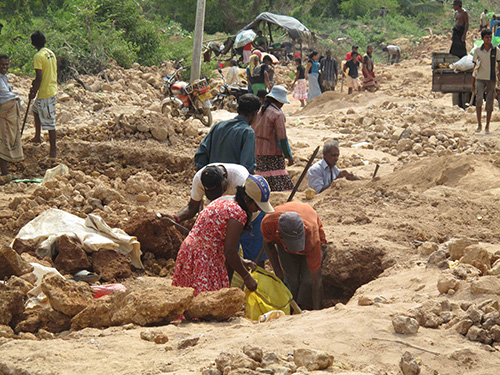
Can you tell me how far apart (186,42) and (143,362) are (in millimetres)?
20299

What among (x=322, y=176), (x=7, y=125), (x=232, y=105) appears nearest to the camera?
(x=322, y=176)

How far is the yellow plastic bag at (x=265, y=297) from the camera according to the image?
14.5 ft

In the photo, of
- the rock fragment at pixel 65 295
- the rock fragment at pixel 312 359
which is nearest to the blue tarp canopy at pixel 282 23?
the rock fragment at pixel 65 295

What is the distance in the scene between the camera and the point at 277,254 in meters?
4.96

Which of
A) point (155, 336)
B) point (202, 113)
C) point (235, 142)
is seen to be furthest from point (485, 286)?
point (202, 113)

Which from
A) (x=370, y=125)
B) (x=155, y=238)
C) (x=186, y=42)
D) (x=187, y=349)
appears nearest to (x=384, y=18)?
(x=186, y=42)

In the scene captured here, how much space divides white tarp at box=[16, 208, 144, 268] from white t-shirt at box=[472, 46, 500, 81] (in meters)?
6.66

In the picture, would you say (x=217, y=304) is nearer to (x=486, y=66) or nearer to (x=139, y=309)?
(x=139, y=309)

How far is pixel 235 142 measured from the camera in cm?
539

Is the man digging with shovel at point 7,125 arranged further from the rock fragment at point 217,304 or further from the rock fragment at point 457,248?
the rock fragment at point 457,248

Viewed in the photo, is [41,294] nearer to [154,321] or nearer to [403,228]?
[154,321]

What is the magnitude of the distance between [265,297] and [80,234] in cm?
176

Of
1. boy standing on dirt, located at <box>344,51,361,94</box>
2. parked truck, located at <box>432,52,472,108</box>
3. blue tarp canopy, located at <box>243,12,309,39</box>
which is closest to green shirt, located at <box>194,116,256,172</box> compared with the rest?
parked truck, located at <box>432,52,472,108</box>

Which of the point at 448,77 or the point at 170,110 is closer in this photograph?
the point at 170,110
